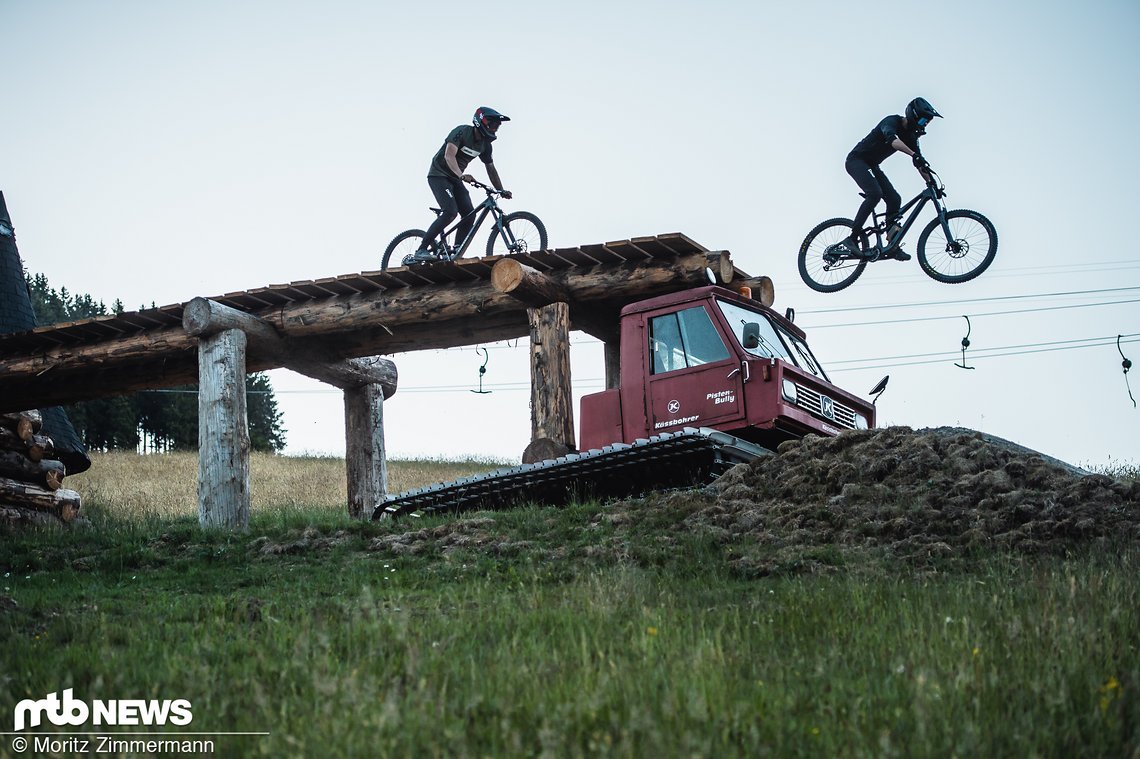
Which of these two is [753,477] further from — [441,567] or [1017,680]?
[1017,680]

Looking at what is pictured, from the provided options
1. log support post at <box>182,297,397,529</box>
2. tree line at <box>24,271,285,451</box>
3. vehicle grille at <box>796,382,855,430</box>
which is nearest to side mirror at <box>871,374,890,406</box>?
vehicle grille at <box>796,382,855,430</box>


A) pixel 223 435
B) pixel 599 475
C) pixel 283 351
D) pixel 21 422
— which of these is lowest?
pixel 599 475

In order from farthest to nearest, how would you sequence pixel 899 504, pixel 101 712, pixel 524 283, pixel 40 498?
1. pixel 40 498
2. pixel 524 283
3. pixel 899 504
4. pixel 101 712

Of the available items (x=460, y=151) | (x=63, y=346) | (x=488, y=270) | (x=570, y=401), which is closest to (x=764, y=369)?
(x=570, y=401)

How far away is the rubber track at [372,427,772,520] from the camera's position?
11.1 metres

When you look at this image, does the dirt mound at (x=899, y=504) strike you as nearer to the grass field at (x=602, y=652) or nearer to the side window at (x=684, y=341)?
the grass field at (x=602, y=652)

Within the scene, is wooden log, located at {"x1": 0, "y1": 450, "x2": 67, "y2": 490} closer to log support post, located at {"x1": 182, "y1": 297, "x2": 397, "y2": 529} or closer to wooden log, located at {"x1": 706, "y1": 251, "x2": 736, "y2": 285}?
log support post, located at {"x1": 182, "y1": 297, "x2": 397, "y2": 529}

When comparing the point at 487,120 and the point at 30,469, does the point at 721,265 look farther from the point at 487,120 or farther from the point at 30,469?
the point at 30,469

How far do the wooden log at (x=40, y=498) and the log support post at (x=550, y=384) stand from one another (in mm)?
10187

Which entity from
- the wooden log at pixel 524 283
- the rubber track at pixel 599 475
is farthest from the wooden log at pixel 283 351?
the wooden log at pixel 524 283

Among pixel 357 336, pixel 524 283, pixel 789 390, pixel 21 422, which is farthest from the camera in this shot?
pixel 21 422

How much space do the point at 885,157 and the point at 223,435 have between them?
928 centimetres

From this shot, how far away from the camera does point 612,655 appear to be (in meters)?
5.01

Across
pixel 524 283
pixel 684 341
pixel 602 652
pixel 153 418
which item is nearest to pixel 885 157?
pixel 684 341
